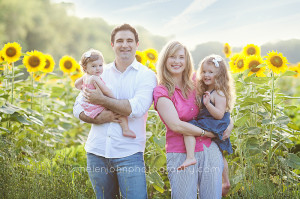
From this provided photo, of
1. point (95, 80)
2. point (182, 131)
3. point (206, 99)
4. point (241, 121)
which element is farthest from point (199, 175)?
point (95, 80)

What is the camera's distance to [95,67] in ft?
9.84

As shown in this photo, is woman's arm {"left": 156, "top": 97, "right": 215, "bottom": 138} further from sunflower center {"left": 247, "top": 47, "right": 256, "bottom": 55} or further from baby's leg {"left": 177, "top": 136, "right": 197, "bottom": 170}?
sunflower center {"left": 247, "top": 47, "right": 256, "bottom": 55}

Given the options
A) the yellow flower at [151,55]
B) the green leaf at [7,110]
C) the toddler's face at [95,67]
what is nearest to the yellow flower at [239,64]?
the yellow flower at [151,55]

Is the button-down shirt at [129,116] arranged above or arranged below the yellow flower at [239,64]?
below

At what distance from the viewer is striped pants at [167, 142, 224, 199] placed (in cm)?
264

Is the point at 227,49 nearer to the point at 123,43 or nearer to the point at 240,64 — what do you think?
the point at 240,64

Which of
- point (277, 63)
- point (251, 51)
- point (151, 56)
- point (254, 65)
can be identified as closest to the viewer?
point (277, 63)

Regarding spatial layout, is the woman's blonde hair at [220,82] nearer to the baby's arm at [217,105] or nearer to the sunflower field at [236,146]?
the baby's arm at [217,105]

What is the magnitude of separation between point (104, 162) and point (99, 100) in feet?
1.73

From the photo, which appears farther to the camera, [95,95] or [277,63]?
[277,63]

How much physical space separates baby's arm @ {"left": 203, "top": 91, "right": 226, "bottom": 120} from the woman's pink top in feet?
0.35

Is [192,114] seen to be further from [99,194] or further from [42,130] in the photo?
[42,130]

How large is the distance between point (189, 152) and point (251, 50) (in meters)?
1.84

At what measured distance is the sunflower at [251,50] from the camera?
387 cm
